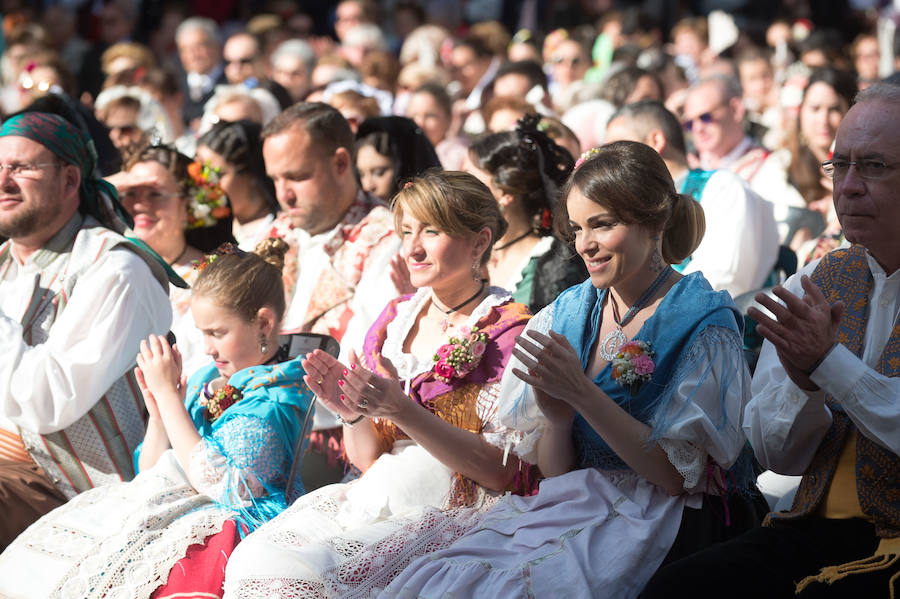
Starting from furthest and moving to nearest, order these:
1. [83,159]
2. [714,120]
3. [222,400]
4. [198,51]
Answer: [198,51] < [714,120] < [83,159] < [222,400]

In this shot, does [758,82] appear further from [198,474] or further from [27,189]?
[198,474]

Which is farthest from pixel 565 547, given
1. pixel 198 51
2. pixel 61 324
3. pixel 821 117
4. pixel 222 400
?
pixel 198 51

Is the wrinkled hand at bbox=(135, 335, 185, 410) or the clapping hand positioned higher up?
the clapping hand

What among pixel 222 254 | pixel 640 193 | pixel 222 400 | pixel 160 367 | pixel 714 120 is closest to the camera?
pixel 640 193

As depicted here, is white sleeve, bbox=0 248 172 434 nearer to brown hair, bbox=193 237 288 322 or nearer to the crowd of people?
the crowd of people

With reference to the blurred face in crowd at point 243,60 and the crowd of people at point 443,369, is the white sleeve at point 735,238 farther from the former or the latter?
the blurred face in crowd at point 243,60

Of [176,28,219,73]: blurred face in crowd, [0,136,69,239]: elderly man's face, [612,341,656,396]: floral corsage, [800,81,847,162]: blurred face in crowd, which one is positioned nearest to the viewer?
[612,341,656,396]: floral corsage

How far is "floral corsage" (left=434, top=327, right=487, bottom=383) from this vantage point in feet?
11.0

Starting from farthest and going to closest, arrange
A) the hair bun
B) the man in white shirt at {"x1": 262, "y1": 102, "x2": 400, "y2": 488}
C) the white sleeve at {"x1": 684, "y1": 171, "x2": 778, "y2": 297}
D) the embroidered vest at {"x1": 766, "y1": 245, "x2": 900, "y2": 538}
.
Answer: the white sleeve at {"x1": 684, "y1": 171, "x2": 778, "y2": 297}
the man in white shirt at {"x1": 262, "y1": 102, "x2": 400, "y2": 488}
the hair bun
the embroidered vest at {"x1": 766, "y1": 245, "x2": 900, "y2": 538}

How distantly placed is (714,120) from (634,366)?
389 cm

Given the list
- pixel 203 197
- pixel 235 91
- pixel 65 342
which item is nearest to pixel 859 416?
pixel 65 342

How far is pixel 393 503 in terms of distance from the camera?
3273mm

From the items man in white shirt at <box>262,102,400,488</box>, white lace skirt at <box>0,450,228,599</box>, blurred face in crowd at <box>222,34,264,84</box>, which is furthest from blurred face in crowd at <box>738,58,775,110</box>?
white lace skirt at <box>0,450,228,599</box>

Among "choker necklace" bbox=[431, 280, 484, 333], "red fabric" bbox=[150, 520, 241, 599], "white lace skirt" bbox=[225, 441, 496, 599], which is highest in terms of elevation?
"choker necklace" bbox=[431, 280, 484, 333]
